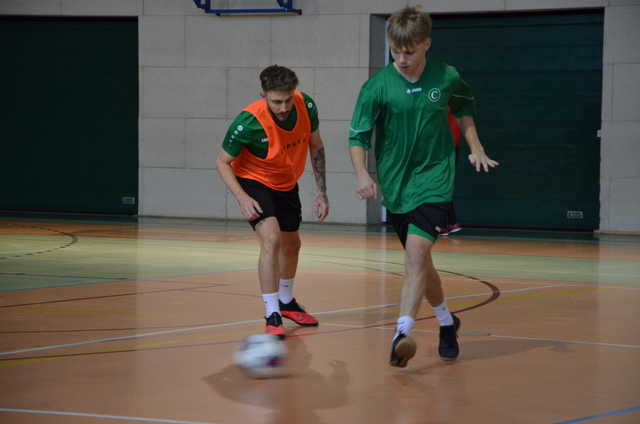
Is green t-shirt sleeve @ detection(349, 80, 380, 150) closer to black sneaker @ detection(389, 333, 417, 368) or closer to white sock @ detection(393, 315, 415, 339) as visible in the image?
white sock @ detection(393, 315, 415, 339)

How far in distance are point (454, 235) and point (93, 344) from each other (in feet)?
34.0

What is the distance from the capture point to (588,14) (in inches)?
661

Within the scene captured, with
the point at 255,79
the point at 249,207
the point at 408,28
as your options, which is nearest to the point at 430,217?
the point at 408,28

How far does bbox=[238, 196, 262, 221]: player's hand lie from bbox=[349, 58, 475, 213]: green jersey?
1.12 m

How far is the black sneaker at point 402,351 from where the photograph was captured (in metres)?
5.23

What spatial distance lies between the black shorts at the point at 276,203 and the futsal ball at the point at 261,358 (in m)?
1.48

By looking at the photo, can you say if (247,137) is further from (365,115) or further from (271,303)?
(365,115)

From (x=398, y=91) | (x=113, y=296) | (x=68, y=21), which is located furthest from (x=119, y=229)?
(x=398, y=91)

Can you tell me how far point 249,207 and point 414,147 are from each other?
1.35 metres

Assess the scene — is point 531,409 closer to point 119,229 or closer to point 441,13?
point 119,229

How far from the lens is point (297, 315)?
7047mm

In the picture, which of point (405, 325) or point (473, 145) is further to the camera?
point (473, 145)

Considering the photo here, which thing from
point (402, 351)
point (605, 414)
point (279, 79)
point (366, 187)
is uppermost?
point (279, 79)

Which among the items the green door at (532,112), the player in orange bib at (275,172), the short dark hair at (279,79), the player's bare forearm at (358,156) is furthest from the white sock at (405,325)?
the green door at (532,112)
